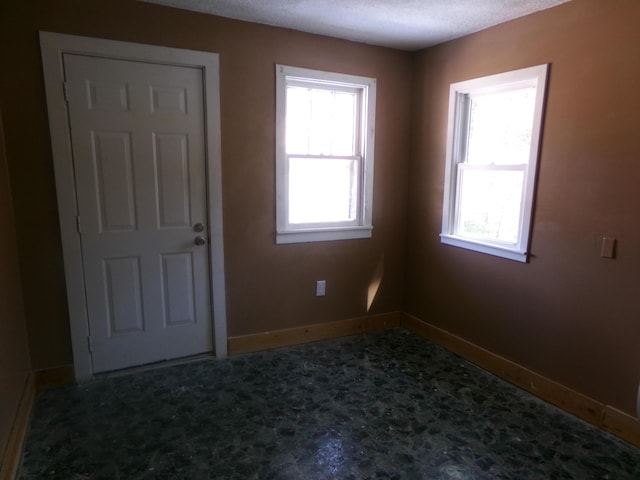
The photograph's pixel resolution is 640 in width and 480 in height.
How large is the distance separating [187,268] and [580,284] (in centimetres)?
255

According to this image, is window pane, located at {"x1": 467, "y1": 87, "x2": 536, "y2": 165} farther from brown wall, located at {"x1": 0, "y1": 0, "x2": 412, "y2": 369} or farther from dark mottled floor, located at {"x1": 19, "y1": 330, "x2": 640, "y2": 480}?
dark mottled floor, located at {"x1": 19, "y1": 330, "x2": 640, "y2": 480}

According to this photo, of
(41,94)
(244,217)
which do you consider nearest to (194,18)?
(41,94)

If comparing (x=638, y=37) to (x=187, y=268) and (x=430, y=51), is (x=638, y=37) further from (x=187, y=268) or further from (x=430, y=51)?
(x=187, y=268)

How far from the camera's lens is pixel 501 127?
2.85 meters

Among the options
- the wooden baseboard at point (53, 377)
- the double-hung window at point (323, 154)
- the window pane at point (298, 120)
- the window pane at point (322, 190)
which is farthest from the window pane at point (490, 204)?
the wooden baseboard at point (53, 377)

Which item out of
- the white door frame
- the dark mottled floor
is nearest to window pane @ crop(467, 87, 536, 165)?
the dark mottled floor

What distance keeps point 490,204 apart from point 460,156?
1.57 feet

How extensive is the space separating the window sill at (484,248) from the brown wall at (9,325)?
2923 millimetres

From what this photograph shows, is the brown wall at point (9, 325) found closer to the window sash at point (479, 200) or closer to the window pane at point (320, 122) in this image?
the window pane at point (320, 122)

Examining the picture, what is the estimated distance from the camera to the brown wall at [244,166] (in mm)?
2371

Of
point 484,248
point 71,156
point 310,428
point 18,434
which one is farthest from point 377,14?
point 18,434

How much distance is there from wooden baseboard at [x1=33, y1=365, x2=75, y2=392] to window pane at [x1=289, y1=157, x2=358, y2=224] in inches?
Result: 72.8

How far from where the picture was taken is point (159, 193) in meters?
2.75

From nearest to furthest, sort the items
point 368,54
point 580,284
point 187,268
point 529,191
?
1. point 580,284
2. point 529,191
3. point 187,268
4. point 368,54
